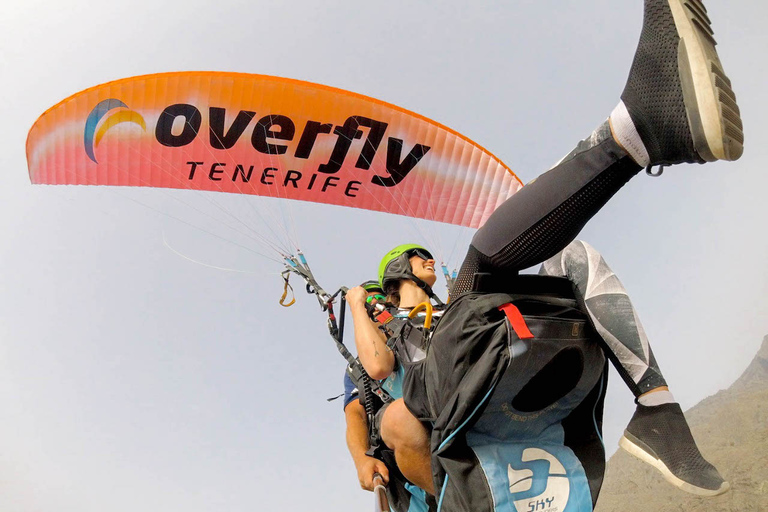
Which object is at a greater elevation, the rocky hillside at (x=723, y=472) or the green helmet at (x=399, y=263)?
the green helmet at (x=399, y=263)

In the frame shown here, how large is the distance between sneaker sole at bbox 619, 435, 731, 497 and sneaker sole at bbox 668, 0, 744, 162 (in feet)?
3.79

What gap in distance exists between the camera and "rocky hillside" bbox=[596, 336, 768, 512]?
25656mm

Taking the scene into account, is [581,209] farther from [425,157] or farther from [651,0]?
[425,157]

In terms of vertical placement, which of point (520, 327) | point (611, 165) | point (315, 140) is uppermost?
point (315, 140)

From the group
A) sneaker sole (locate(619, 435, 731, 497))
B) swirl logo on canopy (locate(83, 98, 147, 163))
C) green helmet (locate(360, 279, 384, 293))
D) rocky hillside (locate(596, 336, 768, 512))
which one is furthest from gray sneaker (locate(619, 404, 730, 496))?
rocky hillside (locate(596, 336, 768, 512))

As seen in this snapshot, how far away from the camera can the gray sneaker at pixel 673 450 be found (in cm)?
206

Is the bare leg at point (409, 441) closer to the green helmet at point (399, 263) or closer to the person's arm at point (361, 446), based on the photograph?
the person's arm at point (361, 446)

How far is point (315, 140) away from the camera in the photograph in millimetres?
6926

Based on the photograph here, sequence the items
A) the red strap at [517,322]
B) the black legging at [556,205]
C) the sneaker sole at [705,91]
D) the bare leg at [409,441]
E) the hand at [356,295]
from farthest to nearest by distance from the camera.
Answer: the hand at [356,295] → the bare leg at [409,441] → the red strap at [517,322] → the black legging at [556,205] → the sneaker sole at [705,91]

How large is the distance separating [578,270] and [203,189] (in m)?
5.68

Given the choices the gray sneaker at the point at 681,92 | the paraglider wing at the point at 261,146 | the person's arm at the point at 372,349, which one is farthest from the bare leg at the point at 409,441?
the paraglider wing at the point at 261,146

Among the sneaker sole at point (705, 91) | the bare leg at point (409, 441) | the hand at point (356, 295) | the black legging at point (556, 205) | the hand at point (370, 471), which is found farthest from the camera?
the hand at point (356, 295)

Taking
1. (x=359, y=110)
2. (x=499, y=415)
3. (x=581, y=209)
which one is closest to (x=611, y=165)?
(x=581, y=209)

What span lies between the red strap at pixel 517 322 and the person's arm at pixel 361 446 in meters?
1.51
